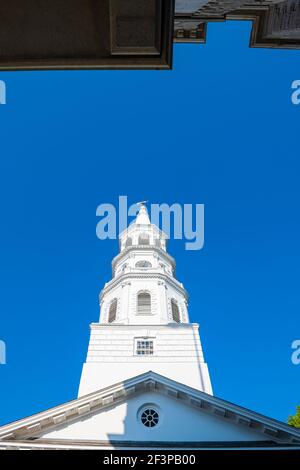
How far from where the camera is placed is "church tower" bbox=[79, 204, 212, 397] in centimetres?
2389

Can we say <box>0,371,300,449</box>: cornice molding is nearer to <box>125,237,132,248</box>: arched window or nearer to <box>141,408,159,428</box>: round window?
<box>141,408,159,428</box>: round window

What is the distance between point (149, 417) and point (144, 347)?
760 centimetres

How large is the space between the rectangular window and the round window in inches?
275

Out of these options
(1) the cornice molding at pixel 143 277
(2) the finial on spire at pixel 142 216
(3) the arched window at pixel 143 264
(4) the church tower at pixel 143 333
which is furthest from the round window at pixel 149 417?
(2) the finial on spire at pixel 142 216

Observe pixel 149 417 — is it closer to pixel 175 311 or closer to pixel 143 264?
pixel 175 311

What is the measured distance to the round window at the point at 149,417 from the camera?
58.6ft

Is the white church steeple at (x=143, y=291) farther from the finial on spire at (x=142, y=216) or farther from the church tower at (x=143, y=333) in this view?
the finial on spire at (x=142, y=216)

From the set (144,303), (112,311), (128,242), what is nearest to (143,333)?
(144,303)

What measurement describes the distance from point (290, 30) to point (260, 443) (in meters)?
16.0

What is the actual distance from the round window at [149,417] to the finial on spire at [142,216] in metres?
24.2

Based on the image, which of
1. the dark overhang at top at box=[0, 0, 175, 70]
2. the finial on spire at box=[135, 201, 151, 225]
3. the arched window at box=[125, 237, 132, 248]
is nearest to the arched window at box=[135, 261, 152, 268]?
the arched window at box=[125, 237, 132, 248]

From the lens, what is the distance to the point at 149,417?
59.3 feet
